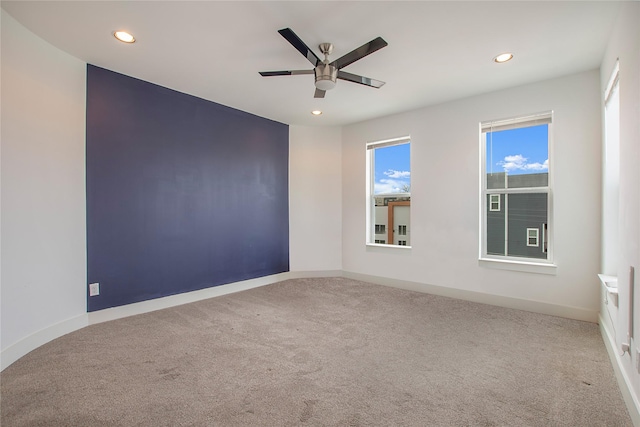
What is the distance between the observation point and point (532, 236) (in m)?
3.60

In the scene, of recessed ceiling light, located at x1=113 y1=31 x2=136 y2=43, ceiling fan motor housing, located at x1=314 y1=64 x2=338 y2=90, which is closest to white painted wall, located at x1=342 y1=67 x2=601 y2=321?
ceiling fan motor housing, located at x1=314 y1=64 x2=338 y2=90

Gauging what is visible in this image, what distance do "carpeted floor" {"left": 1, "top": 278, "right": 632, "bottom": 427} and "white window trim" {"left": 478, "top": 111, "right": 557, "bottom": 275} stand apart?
21.7 inches

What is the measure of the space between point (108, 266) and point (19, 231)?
0.88m

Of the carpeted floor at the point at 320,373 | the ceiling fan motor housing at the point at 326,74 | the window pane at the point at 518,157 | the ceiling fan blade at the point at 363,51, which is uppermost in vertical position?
the ceiling fan blade at the point at 363,51

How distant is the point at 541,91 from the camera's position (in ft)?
11.2

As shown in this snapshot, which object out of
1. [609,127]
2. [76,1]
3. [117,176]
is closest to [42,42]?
[76,1]

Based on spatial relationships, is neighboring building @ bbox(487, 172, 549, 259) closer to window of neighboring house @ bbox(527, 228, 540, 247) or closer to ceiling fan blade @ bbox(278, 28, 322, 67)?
window of neighboring house @ bbox(527, 228, 540, 247)

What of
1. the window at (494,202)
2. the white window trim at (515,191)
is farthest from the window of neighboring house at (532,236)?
the window at (494,202)

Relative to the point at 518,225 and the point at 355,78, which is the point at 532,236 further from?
the point at 355,78

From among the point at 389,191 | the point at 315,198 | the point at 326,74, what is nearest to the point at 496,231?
the point at 389,191

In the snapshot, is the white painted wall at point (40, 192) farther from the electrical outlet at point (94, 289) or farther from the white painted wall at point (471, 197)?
the white painted wall at point (471, 197)

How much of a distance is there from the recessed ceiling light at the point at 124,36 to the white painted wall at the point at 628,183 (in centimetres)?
352

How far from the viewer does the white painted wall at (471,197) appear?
3166mm

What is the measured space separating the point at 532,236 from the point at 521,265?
1.26 feet
